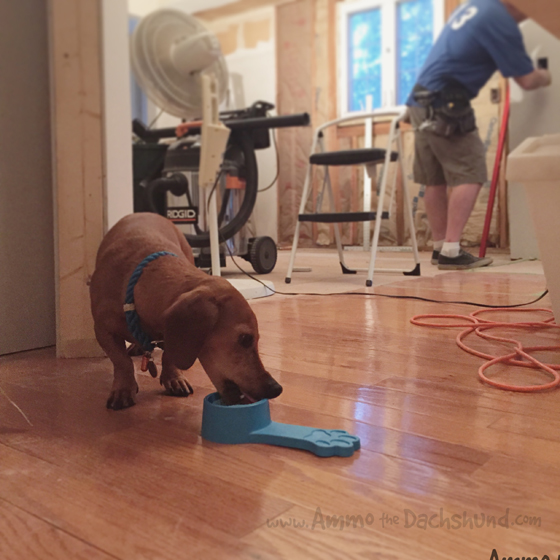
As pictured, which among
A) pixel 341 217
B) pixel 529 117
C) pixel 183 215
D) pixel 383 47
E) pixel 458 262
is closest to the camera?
pixel 341 217

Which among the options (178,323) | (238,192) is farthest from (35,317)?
(238,192)

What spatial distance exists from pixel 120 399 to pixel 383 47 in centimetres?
486

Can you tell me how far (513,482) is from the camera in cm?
77

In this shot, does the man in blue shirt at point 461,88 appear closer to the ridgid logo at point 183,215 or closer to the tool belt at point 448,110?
the tool belt at point 448,110

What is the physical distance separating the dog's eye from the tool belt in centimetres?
277

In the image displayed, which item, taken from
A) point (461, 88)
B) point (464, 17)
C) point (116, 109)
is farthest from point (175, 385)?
point (464, 17)

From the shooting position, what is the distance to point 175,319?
889mm

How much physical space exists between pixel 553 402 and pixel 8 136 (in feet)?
4.44

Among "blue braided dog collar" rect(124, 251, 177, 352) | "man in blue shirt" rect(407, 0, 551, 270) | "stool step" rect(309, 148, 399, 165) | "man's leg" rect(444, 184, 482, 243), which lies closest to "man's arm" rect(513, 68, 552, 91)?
"man in blue shirt" rect(407, 0, 551, 270)

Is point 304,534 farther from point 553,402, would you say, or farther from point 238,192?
point 238,192

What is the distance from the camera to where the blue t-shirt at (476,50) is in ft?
10.7

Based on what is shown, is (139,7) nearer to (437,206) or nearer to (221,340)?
(437,206)

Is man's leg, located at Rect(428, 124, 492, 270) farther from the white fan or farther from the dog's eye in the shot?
the dog's eye

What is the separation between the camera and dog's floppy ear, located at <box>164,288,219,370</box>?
888 millimetres
